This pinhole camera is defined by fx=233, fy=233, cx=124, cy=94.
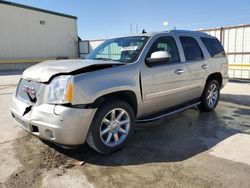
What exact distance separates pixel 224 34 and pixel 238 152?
10357mm

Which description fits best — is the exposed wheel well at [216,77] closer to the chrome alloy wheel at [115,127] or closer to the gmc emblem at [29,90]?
the chrome alloy wheel at [115,127]

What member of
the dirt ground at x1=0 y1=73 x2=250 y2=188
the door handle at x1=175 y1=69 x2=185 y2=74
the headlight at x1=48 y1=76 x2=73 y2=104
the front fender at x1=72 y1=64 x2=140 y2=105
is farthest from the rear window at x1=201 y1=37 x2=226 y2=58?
the headlight at x1=48 y1=76 x2=73 y2=104

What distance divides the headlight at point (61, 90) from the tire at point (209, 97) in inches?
142

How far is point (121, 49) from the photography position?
14.1 ft

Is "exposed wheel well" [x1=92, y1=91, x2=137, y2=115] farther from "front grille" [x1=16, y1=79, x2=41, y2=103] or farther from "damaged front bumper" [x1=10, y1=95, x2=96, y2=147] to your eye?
"front grille" [x1=16, y1=79, x2=41, y2=103]

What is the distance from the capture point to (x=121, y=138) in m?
3.66

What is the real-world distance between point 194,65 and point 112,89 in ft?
7.61

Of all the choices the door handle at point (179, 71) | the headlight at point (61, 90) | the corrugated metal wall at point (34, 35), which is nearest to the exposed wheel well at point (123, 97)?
the headlight at point (61, 90)

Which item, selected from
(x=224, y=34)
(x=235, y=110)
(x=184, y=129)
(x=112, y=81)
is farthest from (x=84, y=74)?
(x=224, y=34)

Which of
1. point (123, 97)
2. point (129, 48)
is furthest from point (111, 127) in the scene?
point (129, 48)

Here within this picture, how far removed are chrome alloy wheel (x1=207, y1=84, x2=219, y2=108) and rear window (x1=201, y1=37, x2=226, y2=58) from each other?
0.77 meters

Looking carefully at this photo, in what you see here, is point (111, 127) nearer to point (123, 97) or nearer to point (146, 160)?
point (123, 97)

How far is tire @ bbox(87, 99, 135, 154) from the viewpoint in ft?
10.6

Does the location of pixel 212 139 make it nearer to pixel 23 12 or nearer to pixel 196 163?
pixel 196 163
